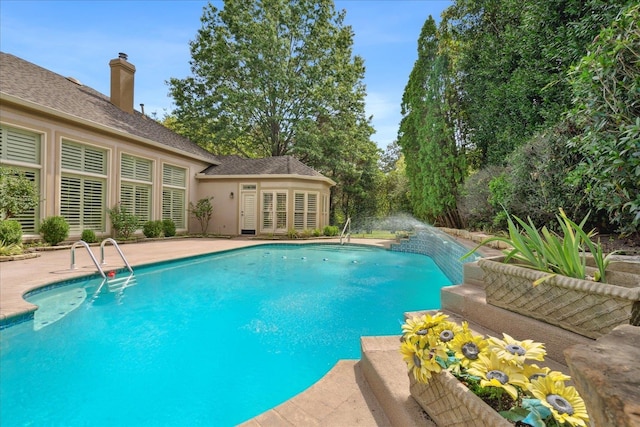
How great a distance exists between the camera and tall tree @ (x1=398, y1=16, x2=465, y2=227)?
39.1ft

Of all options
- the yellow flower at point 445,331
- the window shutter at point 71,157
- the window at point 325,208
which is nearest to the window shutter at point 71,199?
the window shutter at point 71,157

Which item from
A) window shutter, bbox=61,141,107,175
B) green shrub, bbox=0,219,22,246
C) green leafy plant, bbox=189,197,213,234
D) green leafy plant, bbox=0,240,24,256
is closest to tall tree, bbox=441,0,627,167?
green leafy plant, bbox=0,240,24,256

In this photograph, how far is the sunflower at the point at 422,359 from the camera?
1312 millimetres

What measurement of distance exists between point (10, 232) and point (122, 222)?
3.66 meters

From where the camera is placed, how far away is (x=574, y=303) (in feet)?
5.96

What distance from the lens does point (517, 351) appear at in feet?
3.88

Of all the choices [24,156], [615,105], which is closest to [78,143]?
[24,156]

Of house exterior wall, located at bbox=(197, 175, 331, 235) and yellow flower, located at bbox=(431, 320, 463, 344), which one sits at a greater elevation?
house exterior wall, located at bbox=(197, 175, 331, 235)

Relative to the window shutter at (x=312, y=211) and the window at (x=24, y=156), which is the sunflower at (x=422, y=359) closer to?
the window at (x=24, y=156)

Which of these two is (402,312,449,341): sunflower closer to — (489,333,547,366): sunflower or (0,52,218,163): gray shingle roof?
(489,333,547,366): sunflower

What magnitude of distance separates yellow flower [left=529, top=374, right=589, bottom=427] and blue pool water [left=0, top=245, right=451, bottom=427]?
7.06ft

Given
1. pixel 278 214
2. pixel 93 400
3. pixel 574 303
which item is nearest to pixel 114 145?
pixel 278 214

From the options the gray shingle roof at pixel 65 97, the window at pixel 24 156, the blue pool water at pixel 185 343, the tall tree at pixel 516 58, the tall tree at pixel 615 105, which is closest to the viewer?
the blue pool water at pixel 185 343

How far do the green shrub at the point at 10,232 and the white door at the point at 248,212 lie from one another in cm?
854
